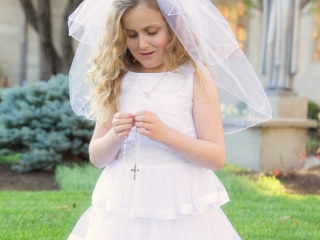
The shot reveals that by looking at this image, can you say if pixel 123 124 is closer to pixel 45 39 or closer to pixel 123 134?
pixel 123 134

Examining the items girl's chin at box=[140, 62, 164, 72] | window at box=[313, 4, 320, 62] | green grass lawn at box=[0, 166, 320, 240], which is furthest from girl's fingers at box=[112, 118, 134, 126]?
window at box=[313, 4, 320, 62]

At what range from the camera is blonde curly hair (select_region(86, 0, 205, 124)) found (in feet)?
6.97

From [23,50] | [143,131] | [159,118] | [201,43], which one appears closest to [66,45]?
[23,50]

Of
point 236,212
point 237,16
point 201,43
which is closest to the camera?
point 201,43

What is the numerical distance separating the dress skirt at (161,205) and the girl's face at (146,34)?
44 centimetres

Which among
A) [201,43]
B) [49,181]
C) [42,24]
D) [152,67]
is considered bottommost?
[49,181]

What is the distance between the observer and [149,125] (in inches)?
76.0

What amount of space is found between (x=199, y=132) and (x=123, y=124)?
357 mm

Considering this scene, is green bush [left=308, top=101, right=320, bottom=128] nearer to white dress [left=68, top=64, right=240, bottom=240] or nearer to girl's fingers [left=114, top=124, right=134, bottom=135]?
white dress [left=68, top=64, right=240, bottom=240]

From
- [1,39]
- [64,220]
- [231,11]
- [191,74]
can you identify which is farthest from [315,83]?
[191,74]

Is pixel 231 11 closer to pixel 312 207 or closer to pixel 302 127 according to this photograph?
pixel 302 127

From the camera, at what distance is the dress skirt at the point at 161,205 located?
2.07 meters

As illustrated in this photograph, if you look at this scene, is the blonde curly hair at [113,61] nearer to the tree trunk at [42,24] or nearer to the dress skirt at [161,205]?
the dress skirt at [161,205]

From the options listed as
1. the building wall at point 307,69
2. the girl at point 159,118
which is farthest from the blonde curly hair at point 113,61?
the building wall at point 307,69
